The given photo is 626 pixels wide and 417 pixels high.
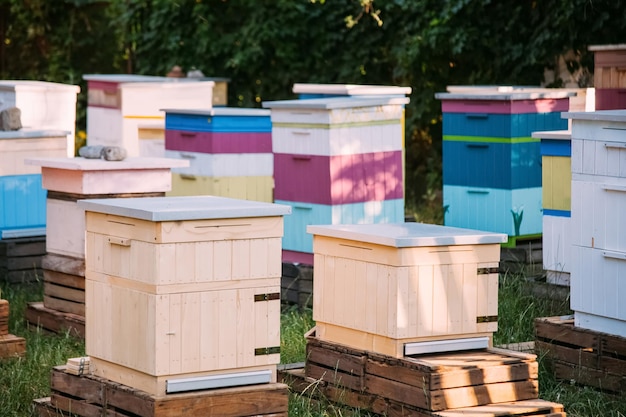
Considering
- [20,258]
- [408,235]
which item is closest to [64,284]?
[20,258]

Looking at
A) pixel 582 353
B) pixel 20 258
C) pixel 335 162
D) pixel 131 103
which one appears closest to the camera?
pixel 582 353

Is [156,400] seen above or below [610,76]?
below

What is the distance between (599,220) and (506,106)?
2.07 meters

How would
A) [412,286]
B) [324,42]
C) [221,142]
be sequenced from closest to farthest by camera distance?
[412,286], [221,142], [324,42]

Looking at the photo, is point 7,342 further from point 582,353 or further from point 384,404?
point 582,353

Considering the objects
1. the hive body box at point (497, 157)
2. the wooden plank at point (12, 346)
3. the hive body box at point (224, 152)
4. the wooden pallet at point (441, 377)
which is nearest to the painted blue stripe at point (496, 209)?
the hive body box at point (497, 157)

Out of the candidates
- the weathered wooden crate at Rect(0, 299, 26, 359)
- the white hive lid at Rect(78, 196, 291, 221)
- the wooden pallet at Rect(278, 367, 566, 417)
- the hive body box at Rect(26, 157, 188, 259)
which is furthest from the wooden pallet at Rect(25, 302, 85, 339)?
the white hive lid at Rect(78, 196, 291, 221)

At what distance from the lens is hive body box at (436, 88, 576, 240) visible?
268 inches

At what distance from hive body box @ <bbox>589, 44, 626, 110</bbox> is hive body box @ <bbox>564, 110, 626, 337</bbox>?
2.12 meters

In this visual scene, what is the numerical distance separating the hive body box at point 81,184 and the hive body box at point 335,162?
791mm

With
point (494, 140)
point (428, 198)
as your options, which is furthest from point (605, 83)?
point (428, 198)

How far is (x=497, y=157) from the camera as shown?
682 cm

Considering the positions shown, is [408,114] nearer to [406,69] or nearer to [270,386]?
[406,69]

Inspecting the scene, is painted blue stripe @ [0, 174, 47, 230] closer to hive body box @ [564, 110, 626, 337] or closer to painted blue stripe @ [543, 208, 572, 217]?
painted blue stripe @ [543, 208, 572, 217]
